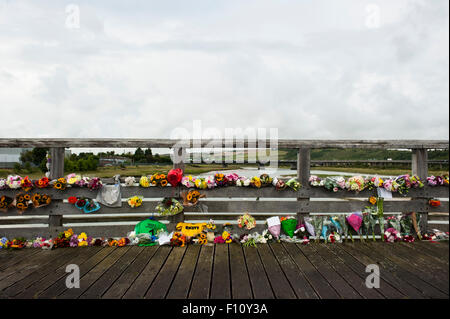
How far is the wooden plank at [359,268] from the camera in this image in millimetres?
2076

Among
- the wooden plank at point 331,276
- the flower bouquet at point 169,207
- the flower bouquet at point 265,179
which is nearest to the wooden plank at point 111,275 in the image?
the flower bouquet at point 169,207

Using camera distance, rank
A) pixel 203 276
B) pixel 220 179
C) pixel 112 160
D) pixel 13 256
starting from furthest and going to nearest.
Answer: pixel 112 160, pixel 220 179, pixel 13 256, pixel 203 276

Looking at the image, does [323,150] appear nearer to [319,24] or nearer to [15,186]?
[319,24]

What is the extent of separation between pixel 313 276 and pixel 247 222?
1323 mm

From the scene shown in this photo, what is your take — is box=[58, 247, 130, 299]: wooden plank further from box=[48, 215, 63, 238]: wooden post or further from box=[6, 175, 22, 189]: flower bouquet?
box=[6, 175, 22, 189]: flower bouquet

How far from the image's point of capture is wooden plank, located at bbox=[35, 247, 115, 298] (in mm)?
2135

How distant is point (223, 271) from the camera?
256 cm

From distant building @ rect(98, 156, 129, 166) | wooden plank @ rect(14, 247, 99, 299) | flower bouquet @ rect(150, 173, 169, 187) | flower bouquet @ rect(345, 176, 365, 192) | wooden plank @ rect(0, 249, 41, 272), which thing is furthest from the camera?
distant building @ rect(98, 156, 129, 166)

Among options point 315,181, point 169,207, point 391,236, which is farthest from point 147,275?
point 391,236

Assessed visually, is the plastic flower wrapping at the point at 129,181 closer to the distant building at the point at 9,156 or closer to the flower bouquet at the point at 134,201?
the flower bouquet at the point at 134,201

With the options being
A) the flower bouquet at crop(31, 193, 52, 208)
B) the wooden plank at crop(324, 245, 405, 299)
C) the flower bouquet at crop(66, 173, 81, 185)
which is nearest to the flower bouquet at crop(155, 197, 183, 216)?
the flower bouquet at crop(66, 173, 81, 185)

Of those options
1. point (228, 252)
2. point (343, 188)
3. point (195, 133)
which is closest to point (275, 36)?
point (195, 133)

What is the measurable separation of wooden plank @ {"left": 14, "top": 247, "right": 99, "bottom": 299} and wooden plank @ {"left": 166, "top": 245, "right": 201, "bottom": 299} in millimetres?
1120

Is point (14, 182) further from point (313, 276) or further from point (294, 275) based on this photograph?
point (313, 276)
